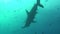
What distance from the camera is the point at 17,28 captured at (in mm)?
3125

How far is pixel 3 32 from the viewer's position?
321cm

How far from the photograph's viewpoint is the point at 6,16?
10.4 ft

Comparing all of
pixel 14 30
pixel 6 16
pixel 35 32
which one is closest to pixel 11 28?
pixel 14 30

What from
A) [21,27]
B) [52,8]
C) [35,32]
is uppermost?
[52,8]

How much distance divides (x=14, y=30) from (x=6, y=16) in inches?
15.4

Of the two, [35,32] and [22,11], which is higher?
[22,11]

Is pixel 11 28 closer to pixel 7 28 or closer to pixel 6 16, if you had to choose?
pixel 7 28

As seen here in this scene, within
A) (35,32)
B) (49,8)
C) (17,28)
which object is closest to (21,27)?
(17,28)

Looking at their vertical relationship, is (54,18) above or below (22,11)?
below

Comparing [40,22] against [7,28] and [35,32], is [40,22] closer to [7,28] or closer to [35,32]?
[35,32]

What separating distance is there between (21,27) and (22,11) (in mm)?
380

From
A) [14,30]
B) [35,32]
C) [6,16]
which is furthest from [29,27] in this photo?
[6,16]

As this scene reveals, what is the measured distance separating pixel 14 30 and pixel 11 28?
0.09 meters

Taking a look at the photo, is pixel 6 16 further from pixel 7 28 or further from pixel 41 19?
pixel 41 19
